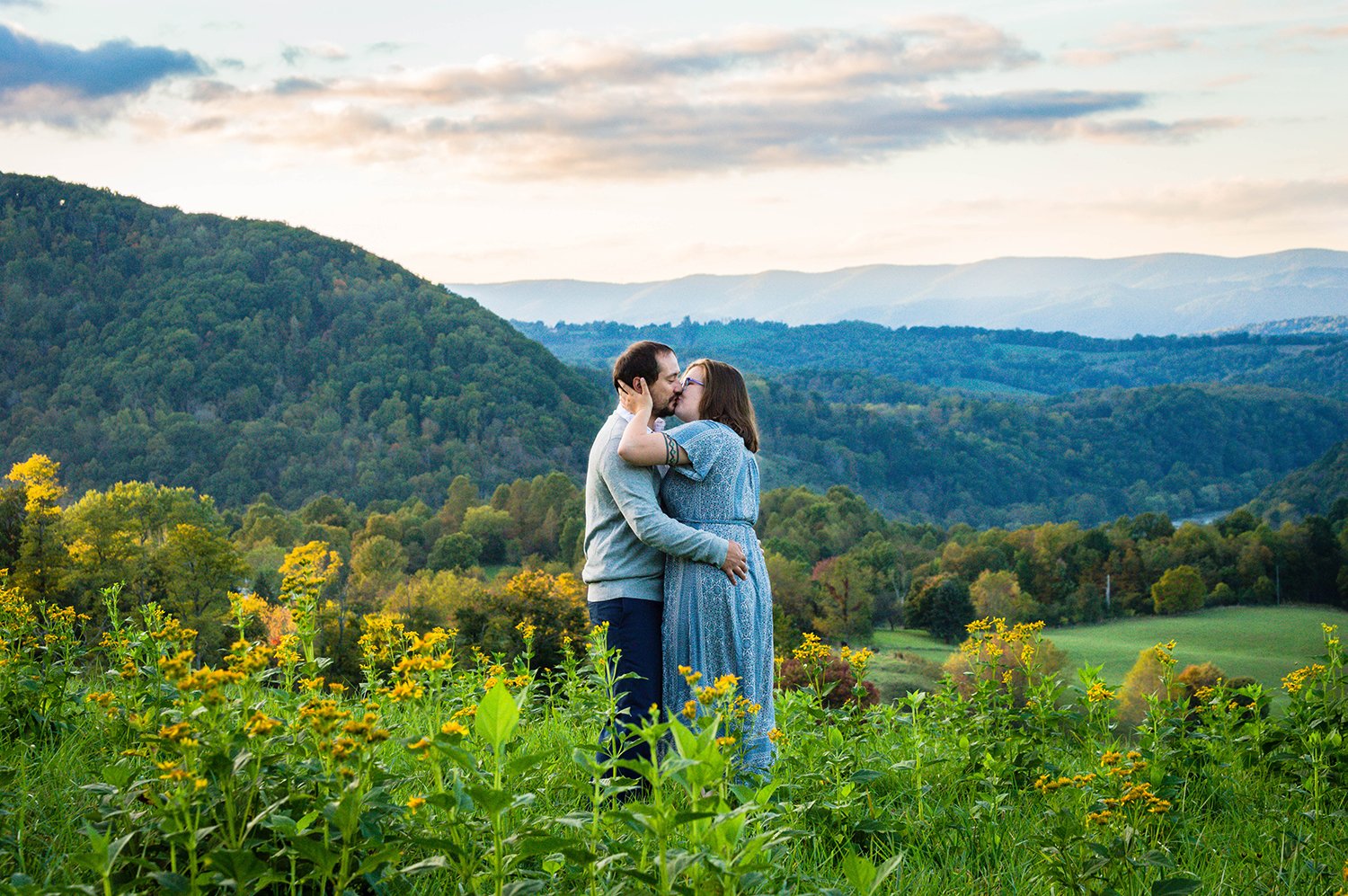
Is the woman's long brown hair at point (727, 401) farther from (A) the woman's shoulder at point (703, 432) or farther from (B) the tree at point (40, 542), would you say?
(B) the tree at point (40, 542)

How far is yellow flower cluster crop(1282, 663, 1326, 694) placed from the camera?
426cm

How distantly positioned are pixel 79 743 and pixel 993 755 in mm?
3337

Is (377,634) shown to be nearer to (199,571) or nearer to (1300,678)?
(1300,678)

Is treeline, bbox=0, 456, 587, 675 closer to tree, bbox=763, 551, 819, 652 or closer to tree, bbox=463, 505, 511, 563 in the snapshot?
tree, bbox=463, 505, 511, 563

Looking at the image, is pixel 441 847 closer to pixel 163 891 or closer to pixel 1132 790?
pixel 163 891

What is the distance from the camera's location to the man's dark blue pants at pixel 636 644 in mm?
3928

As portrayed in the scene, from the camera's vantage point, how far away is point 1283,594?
53.0 meters

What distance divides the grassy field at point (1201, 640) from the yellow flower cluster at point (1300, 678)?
3334 cm

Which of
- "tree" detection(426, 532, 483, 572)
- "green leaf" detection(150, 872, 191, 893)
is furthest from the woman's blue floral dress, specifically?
"tree" detection(426, 532, 483, 572)

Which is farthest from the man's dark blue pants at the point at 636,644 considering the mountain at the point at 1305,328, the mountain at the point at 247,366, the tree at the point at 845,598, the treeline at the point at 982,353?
the mountain at the point at 1305,328

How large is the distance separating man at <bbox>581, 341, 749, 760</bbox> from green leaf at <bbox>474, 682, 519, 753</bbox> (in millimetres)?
1856

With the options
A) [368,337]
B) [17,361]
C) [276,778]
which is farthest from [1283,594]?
[17,361]

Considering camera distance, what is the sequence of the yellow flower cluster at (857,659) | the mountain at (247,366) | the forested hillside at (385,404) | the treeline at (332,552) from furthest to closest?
the forested hillside at (385,404) < the mountain at (247,366) < the treeline at (332,552) < the yellow flower cluster at (857,659)

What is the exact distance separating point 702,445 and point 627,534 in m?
0.46
